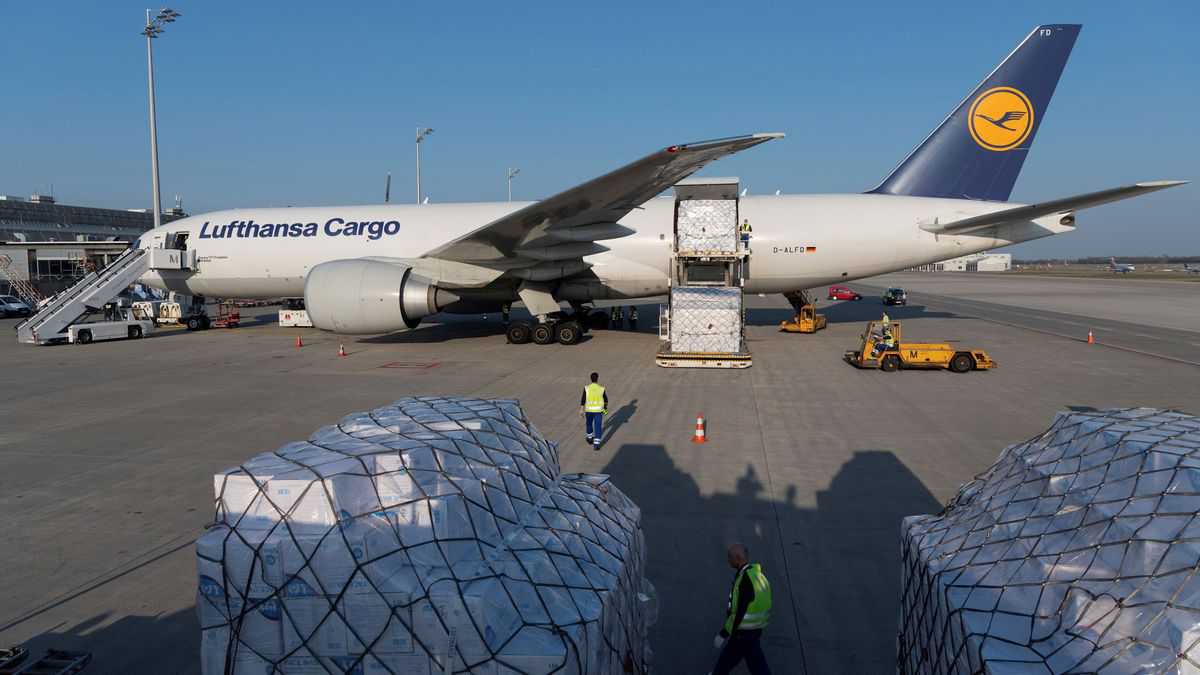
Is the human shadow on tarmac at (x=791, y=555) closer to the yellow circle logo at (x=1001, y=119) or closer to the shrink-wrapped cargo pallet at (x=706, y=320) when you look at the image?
the shrink-wrapped cargo pallet at (x=706, y=320)

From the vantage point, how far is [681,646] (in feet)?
15.7

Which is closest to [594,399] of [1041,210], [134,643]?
[134,643]

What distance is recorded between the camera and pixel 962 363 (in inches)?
614

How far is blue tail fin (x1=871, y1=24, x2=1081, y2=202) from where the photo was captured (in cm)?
1888

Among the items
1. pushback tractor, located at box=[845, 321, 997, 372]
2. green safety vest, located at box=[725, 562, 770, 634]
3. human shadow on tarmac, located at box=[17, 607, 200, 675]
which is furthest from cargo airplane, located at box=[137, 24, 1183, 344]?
green safety vest, located at box=[725, 562, 770, 634]

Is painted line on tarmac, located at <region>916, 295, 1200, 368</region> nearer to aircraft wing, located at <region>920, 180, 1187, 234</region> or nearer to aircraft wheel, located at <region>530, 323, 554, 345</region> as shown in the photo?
aircraft wing, located at <region>920, 180, 1187, 234</region>

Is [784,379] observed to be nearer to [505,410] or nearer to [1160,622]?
[505,410]

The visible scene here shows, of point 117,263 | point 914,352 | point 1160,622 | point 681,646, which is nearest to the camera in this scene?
point 1160,622

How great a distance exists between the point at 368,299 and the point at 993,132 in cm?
1850

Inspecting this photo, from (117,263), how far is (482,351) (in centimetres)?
1429

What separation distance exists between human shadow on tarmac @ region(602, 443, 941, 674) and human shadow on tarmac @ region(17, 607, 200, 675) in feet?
10.9

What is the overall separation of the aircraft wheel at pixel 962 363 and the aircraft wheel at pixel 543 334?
35.3ft

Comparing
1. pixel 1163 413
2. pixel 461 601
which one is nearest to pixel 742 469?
pixel 1163 413

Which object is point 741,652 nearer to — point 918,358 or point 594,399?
point 594,399
